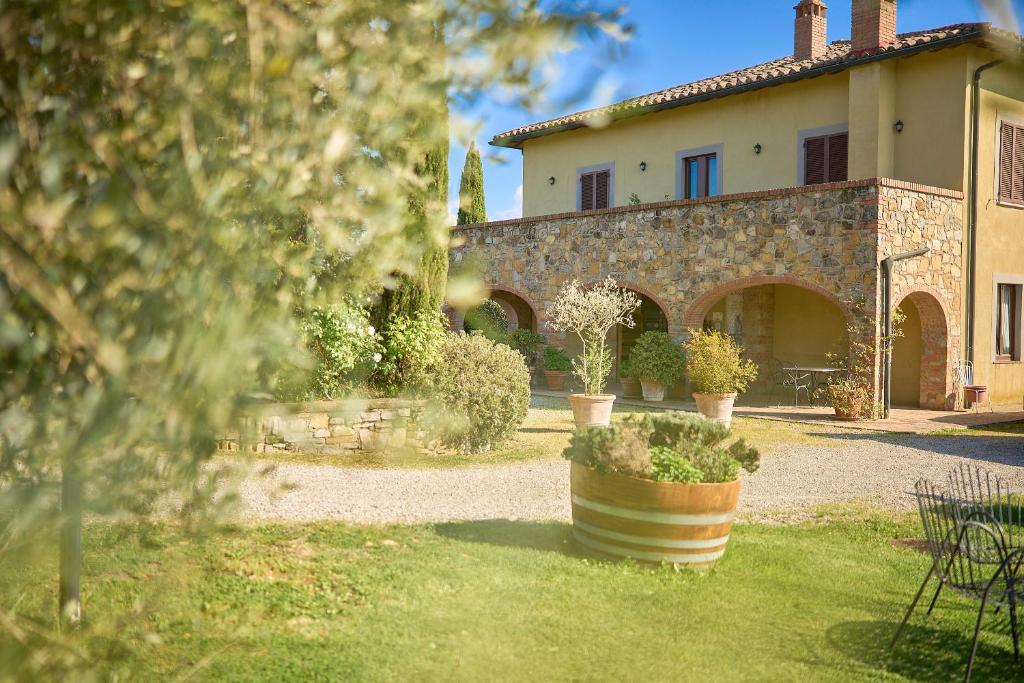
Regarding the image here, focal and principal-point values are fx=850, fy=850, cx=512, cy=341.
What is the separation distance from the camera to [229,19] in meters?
1.45

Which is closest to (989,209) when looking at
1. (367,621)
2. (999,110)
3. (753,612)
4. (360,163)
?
(999,110)

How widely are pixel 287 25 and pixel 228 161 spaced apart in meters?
0.25

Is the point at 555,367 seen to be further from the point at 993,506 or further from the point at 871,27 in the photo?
the point at 993,506

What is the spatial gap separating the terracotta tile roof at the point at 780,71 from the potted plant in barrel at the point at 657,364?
4.11 meters

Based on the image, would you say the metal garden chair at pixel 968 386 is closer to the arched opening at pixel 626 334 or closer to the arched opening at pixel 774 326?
the arched opening at pixel 774 326

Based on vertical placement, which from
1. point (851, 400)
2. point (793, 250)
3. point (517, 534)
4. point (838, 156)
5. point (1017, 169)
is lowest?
point (517, 534)

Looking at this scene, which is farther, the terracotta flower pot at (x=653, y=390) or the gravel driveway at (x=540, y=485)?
the terracotta flower pot at (x=653, y=390)

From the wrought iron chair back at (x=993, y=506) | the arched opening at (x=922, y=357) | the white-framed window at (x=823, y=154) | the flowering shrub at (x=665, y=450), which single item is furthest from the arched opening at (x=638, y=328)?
the flowering shrub at (x=665, y=450)

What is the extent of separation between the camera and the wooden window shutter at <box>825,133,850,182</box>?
15867 mm

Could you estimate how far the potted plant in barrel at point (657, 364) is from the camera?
48.8 ft

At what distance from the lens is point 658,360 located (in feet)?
49.1

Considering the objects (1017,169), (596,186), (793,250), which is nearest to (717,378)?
(793,250)

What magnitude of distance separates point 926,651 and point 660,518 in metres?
1.53

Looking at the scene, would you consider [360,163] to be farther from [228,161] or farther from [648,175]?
[648,175]
